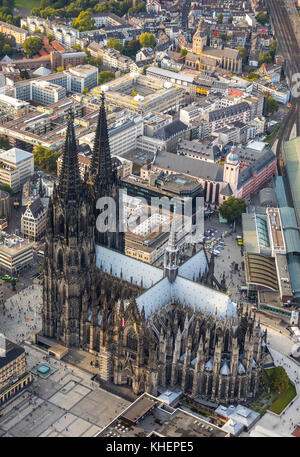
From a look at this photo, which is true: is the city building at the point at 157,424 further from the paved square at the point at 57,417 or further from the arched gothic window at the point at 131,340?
the arched gothic window at the point at 131,340

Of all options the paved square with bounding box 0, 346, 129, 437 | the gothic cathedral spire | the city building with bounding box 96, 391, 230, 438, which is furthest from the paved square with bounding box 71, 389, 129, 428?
the gothic cathedral spire

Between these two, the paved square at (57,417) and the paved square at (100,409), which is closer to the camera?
the paved square at (57,417)

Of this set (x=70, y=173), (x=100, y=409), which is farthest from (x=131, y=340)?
(x=70, y=173)

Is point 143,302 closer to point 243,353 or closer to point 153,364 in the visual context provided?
point 153,364

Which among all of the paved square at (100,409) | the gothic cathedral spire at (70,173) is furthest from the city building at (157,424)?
the gothic cathedral spire at (70,173)

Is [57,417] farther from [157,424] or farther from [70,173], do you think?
[70,173]

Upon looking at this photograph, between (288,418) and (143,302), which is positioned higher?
(143,302)

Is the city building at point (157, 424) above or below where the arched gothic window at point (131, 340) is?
below

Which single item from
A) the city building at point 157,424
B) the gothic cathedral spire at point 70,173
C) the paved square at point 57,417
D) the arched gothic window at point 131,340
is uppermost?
the gothic cathedral spire at point 70,173

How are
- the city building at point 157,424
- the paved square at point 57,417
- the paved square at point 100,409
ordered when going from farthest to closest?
the paved square at point 100,409, the paved square at point 57,417, the city building at point 157,424

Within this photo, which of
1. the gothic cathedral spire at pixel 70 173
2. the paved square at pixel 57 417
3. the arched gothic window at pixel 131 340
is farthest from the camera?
the arched gothic window at pixel 131 340

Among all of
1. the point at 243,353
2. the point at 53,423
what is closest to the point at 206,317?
the point at 243,353
